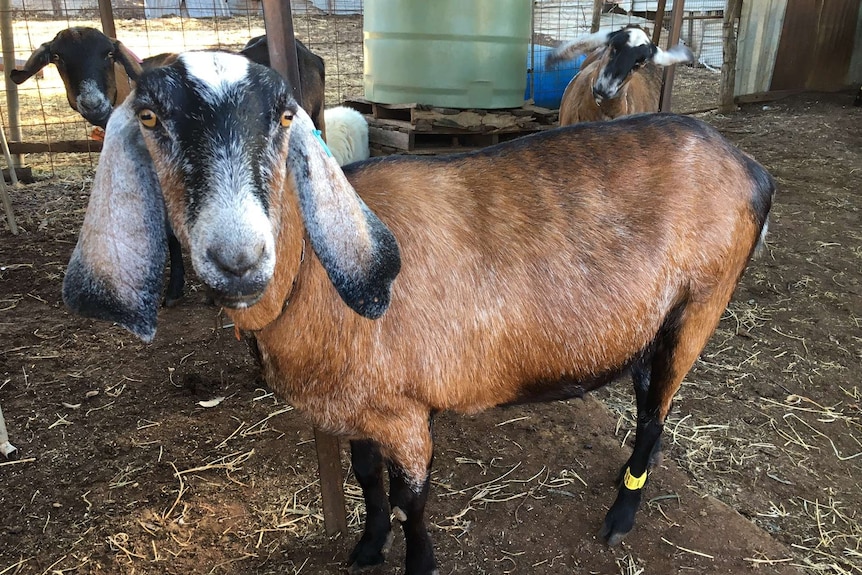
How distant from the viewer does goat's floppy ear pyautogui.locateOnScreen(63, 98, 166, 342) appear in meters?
1.48

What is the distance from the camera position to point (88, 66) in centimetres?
469

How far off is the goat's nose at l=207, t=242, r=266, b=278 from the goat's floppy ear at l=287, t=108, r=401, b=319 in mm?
287

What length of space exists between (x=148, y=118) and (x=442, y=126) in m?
4.91

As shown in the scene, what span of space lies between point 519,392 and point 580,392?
0.82 ft

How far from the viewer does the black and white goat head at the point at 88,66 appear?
185 inches

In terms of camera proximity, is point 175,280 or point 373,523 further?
point 175,280

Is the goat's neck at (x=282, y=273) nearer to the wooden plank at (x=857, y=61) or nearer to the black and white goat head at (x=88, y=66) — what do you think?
the black and white goat head at (x=88, y=66)

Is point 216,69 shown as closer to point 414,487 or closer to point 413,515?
point 414,487

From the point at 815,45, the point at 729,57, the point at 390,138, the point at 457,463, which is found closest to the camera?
the point at 457,463

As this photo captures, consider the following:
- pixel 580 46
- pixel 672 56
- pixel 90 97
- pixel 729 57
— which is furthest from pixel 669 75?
pixel 729 57

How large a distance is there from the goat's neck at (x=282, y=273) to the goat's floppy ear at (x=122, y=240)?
0.23 metres

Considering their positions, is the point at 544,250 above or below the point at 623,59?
below

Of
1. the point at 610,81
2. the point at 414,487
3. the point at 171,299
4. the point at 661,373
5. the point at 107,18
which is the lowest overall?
the point at 171,299

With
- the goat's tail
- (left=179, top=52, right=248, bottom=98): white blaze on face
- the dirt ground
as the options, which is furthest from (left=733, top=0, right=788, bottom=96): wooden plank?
(left=179, top=52, right=248, bottom=98): white blaze on face
